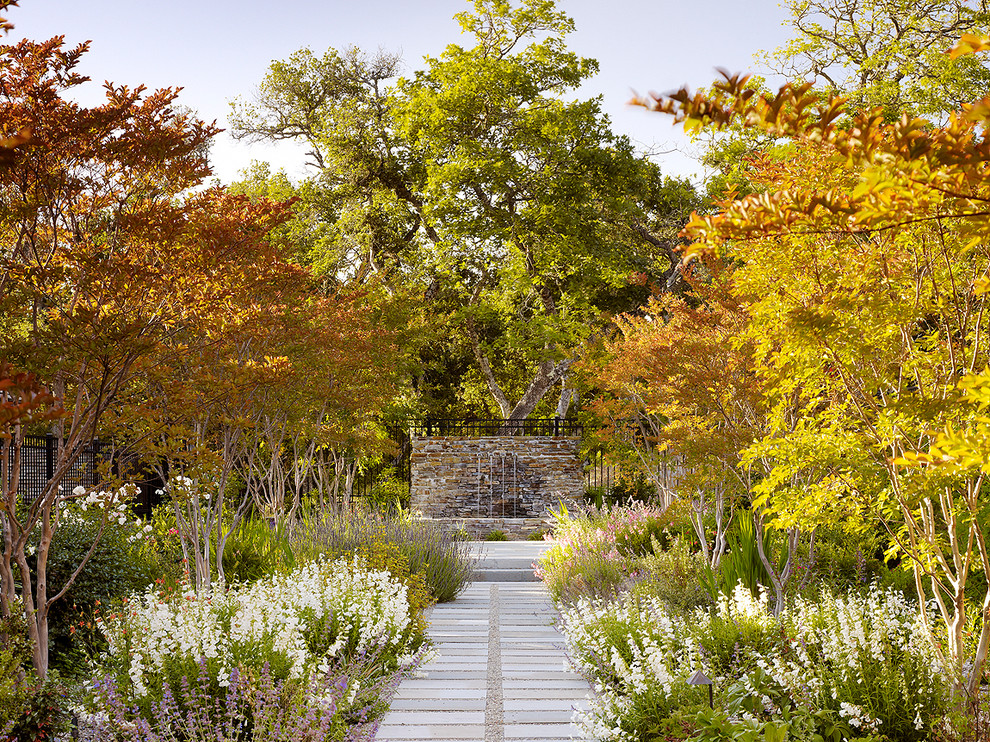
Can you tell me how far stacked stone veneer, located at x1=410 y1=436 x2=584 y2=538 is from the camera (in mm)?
17266

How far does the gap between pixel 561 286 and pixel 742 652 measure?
13821mm

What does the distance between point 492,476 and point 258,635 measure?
12875 millimetres

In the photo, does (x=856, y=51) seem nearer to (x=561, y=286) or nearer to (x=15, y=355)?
(x=561, y=286)

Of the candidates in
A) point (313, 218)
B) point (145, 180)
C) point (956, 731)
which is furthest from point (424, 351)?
point (956, 731)

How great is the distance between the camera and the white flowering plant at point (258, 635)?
4.18 m

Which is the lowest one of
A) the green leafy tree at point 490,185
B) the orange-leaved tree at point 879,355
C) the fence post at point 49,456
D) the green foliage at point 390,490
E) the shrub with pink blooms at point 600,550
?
the green foliage at point 390,490

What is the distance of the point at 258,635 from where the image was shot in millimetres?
4566

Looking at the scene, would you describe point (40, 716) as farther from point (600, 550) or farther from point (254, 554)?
point (600, 550)

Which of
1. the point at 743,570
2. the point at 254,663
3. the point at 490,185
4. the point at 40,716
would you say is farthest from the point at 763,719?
the point at 490,185

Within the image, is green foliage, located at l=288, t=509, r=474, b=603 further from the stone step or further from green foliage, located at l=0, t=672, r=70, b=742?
green foliage, located at l=0, t=672, r=70, b=742

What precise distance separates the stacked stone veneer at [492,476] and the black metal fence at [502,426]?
0.63 metres

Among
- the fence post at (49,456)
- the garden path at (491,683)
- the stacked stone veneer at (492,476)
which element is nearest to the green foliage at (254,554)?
the garden path at (491,683)

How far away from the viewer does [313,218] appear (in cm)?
1958

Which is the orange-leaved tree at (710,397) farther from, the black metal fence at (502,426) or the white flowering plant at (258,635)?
the black metal fence at (502,426)
